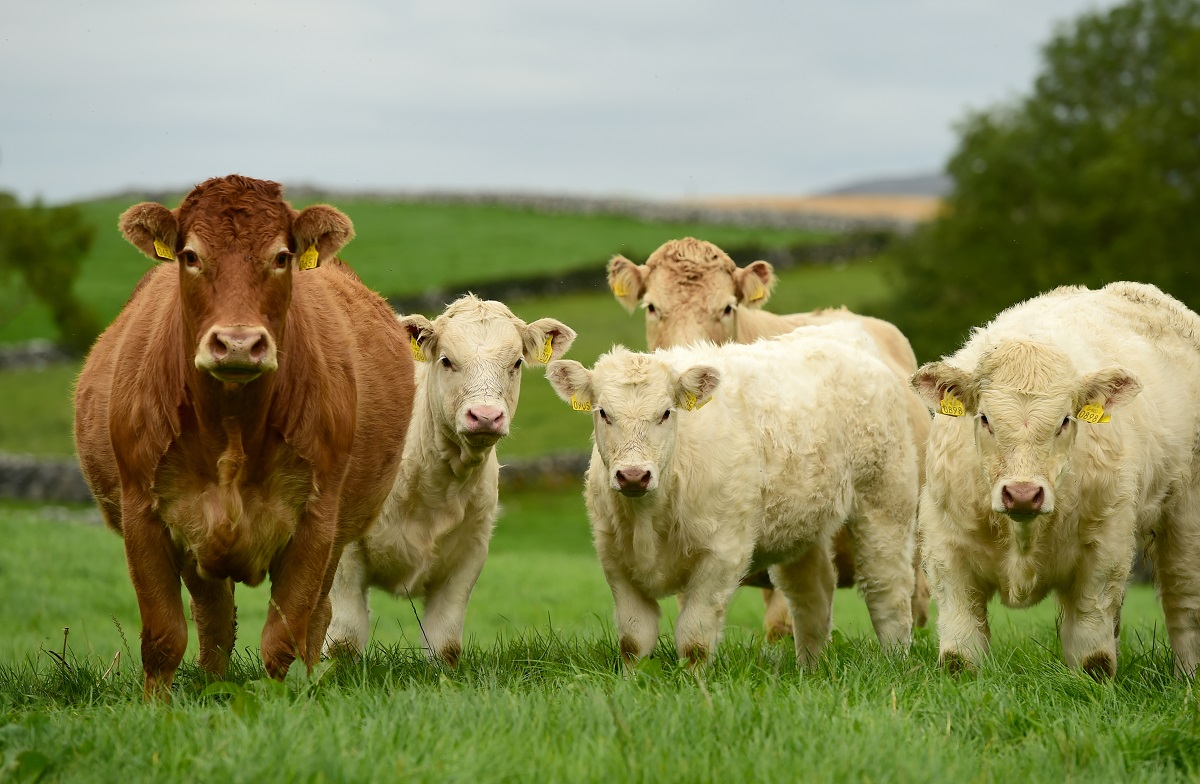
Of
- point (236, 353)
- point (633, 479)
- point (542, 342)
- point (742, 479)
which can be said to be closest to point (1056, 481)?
point (742, 479)

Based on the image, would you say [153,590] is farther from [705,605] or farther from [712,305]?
[712,305]

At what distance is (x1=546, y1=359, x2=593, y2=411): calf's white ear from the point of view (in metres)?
6.74

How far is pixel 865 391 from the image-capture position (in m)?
7.98

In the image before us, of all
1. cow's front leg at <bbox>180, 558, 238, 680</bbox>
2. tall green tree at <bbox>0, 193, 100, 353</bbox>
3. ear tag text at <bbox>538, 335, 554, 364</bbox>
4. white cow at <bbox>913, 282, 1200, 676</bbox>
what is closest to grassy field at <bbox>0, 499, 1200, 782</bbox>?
cow's front leg at <bbox>180, 558, 238, 680</bbox>

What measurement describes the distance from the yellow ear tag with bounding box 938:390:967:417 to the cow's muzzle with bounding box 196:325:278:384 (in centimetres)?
321

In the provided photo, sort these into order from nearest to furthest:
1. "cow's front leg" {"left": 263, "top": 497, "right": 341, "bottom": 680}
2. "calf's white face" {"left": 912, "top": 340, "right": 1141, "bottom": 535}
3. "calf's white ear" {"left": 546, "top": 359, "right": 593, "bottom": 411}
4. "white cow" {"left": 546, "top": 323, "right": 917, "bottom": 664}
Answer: "cow's front leg" {"left": 263, "top": 497, "right": 341, "bottom": 680}
"calf's white face" {"left": 912, "top": 340, "right": 1141, "bottom": 535}
"white cow" {"left": 546, "top": 323, "right": 917, "bottom": 664}
"calf's white ear" {"left": 546, "top": 359, "right": 593, "bottom": 411}

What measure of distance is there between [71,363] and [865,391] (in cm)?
3606

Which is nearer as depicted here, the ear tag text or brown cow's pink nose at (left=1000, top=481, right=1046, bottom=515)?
brown cow's pink nose at (left=1000, top=481, right=1046, bottom=515)

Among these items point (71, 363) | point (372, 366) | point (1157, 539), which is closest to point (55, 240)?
point (71, 363)

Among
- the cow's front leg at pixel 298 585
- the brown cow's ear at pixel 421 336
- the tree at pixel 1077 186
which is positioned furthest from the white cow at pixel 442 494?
the tree at pixel 1077 186

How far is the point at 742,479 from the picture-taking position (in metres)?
6.85

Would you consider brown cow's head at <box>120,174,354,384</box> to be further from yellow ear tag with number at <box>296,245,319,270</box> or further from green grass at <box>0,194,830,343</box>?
green grass at <box>0,194,830,343</box>

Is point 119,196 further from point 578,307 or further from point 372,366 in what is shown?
point 372,366

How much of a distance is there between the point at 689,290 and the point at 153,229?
469 cm
